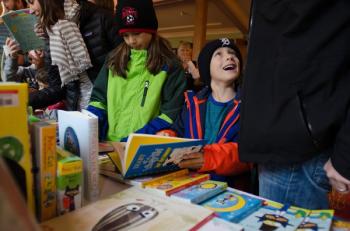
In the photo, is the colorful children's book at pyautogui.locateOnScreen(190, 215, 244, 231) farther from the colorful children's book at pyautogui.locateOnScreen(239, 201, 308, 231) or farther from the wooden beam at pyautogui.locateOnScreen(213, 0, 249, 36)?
the wooden beam at pyautogui.locateOnScreen(213, 0, 249, 36)

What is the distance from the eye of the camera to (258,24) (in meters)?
0.72

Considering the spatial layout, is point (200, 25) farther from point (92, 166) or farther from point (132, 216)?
point (132, 216)

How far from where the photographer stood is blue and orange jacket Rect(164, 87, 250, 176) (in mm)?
947

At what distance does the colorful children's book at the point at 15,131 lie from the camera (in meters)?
0.50

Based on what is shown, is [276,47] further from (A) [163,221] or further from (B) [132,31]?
(B) [132,31]

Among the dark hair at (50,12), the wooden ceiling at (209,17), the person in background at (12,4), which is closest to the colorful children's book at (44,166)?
the dark hair at (50,12)

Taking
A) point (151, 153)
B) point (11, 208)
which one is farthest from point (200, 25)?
point (11, 208)

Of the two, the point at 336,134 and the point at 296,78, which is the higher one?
the point at 296,78

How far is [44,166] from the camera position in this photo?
0.60 m

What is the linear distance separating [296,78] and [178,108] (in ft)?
2.25

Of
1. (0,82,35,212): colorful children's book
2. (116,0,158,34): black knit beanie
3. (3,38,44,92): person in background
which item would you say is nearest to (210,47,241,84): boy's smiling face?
(116,0,158,34): black knit beanie

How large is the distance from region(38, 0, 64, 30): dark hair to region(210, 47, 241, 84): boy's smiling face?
32.9 inches

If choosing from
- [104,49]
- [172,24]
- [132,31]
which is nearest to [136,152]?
[132,31]

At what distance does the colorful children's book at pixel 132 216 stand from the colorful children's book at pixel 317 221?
0.21 m
